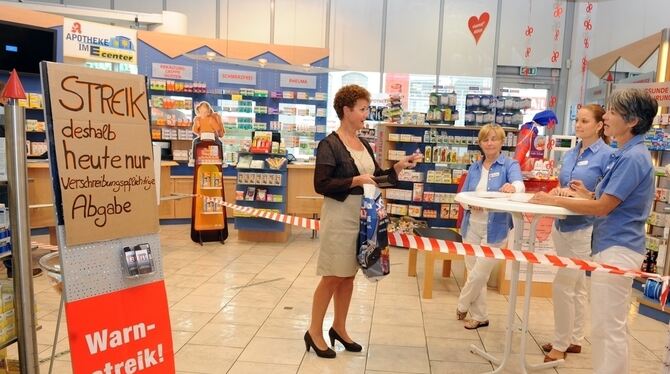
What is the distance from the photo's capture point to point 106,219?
6.63ft

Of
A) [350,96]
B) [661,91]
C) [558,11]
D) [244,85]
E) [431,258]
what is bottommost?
[431,258]

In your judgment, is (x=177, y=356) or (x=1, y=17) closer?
(x=177, y=356)

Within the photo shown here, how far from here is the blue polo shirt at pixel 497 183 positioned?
11.6ft

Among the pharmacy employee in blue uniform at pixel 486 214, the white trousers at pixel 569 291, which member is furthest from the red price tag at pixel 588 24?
the white trousers at pixel 569 291

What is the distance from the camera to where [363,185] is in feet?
9.41

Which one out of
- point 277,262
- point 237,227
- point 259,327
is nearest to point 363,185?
point 259,327

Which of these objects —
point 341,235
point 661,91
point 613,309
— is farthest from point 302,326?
point 661,91

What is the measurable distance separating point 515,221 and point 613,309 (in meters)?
0.65

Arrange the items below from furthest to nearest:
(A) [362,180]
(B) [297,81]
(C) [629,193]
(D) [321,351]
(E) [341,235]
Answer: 1. (B) [297,81]
2. (D) [321,351]
3. (E) [341,235]
4. (A) [362,180]
5. (C) [629,193]

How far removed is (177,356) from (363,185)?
1651 mm

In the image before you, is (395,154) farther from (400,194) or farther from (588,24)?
(588,24)

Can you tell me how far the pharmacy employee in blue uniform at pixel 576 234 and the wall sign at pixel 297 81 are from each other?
6.00m

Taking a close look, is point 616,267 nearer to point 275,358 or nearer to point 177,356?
point 275,358

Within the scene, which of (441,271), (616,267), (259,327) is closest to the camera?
(616,267)
